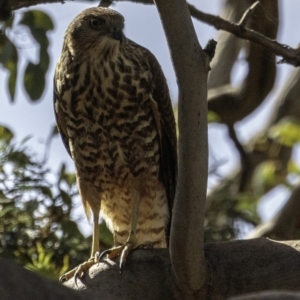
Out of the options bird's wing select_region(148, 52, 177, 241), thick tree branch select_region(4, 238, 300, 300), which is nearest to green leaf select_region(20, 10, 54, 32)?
bird's wing select_region(148, 52, 177, 241)

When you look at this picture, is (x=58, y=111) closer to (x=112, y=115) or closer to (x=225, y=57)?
(x=112, y=115)

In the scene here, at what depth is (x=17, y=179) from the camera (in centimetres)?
366

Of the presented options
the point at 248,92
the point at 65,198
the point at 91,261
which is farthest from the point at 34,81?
the point at 248,92

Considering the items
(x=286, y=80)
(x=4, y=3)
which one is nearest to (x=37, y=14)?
(x=4, y=3)

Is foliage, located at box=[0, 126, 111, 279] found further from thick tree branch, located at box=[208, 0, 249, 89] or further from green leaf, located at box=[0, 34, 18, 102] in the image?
thick tree branch, located at box=[208, 0, 249, 89]

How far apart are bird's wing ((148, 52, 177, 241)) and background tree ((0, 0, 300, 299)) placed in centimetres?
37

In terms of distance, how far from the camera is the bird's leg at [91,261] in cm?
314

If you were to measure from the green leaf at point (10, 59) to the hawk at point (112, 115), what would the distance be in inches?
13.8

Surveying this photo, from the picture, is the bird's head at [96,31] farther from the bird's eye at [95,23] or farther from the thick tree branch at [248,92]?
the thick tree branch at [248,92]

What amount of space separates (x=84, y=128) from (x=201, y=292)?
4.26 feet

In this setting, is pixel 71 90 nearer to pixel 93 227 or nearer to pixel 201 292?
pixel 93 227

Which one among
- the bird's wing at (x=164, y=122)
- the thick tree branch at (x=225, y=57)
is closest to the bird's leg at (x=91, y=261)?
the bird's wing at (x=164, y=122)

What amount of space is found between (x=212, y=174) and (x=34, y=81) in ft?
6.71

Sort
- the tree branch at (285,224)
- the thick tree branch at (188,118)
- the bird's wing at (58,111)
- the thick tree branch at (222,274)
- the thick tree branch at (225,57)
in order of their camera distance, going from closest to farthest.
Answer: the thick tree branch at (188,118) → the thick tree branch at (222,274) → the bird's wing at (58,111) → the tree branch at (285,224) → the thick tree branch at (225,57)
